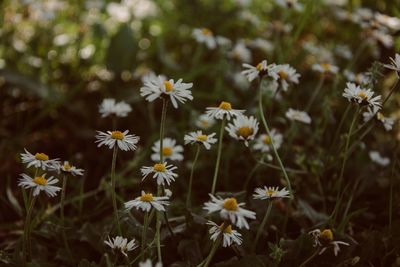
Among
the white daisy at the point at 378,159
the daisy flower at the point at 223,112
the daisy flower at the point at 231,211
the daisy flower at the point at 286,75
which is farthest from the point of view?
the white daisy at the point at 378,159

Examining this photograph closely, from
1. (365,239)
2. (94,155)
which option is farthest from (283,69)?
(94,155)

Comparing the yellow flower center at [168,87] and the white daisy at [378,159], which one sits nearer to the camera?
the yellow flower center at [168,87]

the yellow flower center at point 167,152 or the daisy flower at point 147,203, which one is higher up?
the daisy flower at point 147,203

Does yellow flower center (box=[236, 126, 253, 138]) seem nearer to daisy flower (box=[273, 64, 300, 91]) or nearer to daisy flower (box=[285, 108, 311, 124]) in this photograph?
daisy flower (box=[273, 64, 300, 91])

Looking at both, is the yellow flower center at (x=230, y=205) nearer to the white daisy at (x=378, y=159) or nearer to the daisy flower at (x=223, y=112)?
the daisy flower at (x=223, y=112)

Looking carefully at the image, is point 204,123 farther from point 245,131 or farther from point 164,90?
point 164,90

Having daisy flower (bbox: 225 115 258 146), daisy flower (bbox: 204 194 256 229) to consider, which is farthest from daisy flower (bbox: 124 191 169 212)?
daisy flower (bbox: 225 115 258 146)

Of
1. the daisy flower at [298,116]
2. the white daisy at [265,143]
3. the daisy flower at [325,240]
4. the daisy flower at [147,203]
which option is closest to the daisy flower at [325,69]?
the daisy flower at [298,116]

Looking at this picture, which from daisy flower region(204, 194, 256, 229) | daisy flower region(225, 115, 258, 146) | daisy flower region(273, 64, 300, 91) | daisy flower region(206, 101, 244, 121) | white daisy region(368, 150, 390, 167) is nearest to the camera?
daisy flower region(204, 194, 256, 229)

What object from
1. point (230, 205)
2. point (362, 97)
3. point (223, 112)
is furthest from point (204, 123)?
point (230, 205)

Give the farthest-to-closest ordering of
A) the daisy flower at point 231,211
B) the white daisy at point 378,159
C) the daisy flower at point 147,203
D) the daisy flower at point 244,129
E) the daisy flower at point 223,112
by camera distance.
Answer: the white daisy at point 378,159 < the daisy flower at point 244,129 < the daisy flower at point 223,112 < the daisy flower at point 147,203 < the daisy flower at point 231,211

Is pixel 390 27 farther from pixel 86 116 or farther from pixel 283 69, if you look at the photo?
pixel 86 116
